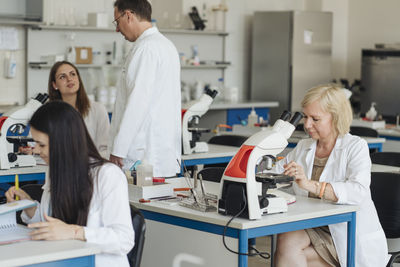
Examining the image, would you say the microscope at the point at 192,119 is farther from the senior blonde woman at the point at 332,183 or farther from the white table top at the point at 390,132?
the white table top at the point at 390,132

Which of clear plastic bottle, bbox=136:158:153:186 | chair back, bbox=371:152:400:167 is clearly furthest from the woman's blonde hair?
chair back, bbox=371:152:400:167

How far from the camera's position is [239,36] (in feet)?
28.2

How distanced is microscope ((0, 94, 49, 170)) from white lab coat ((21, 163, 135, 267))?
186 centimetres

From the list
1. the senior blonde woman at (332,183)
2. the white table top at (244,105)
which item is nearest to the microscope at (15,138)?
the senior blonde woman at (332,183)

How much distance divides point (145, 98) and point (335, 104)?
3.27ft

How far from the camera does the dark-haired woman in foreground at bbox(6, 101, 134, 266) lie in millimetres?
2217

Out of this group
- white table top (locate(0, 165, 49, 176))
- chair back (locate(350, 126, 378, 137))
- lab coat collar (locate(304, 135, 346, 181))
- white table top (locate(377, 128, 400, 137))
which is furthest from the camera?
white table top (locate(377, 128, 400, 137))

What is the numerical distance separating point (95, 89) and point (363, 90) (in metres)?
3.29

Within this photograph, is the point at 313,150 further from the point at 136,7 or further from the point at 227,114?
the point at 227,114

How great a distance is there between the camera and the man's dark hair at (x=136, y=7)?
3.70 metres

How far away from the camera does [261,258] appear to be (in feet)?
15.4

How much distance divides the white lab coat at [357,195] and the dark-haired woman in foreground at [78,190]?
3.77ft

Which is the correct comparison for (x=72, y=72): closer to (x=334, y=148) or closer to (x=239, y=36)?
(x=334, y=148)

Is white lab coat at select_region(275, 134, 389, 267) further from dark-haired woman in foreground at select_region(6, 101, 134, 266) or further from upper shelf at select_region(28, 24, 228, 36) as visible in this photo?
upper shelf at select_region(28, 24, 228, 36)
